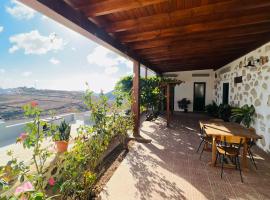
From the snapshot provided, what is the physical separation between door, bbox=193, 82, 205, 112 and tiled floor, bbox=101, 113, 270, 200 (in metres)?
7.41

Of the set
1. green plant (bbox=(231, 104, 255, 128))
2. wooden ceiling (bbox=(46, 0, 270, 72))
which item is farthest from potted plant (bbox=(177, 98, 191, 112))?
wooden ceiling (bbox=(46, 0, 270, 72))

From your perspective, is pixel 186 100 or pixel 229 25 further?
pixel 186 100

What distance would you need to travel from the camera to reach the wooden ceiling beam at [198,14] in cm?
258

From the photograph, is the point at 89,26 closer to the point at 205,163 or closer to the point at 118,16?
the point at 118,16

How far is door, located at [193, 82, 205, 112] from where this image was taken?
1162 centimetres

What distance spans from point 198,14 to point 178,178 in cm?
276

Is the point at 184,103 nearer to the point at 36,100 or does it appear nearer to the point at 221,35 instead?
the point at 221,35

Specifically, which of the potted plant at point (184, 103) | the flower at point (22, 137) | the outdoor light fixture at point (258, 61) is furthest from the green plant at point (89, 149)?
the potted plant at point (184, 103)

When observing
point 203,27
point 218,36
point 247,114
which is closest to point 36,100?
point 203,27

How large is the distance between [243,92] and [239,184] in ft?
13.3

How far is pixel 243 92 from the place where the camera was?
6.00m

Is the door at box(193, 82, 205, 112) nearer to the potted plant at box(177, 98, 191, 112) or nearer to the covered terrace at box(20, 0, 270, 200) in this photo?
the potted plant at box(177, 98, 191, 112)

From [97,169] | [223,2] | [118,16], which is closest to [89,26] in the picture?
[118,16]

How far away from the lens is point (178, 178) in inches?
119
